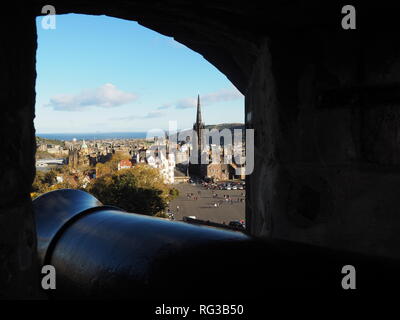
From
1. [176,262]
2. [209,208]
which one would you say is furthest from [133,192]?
[176,262]

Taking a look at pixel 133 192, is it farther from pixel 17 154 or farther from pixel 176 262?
pixel 176 262

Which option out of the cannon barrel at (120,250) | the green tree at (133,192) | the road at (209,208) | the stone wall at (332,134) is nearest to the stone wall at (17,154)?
the cannon barrel at (120,250)

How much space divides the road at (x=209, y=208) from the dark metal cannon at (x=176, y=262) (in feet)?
92.5

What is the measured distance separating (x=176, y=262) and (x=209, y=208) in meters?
36.8

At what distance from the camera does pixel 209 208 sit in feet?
123

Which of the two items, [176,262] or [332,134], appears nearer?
[176,262]

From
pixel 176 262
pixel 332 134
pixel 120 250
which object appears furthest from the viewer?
pixel 332 134

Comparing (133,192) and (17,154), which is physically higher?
(17,154)

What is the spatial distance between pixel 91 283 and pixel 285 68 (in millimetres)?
1226

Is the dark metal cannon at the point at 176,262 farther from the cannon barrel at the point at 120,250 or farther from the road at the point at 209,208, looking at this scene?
the road at the point at 209,208

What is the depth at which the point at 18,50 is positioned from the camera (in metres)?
1.05

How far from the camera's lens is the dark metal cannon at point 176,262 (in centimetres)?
83
